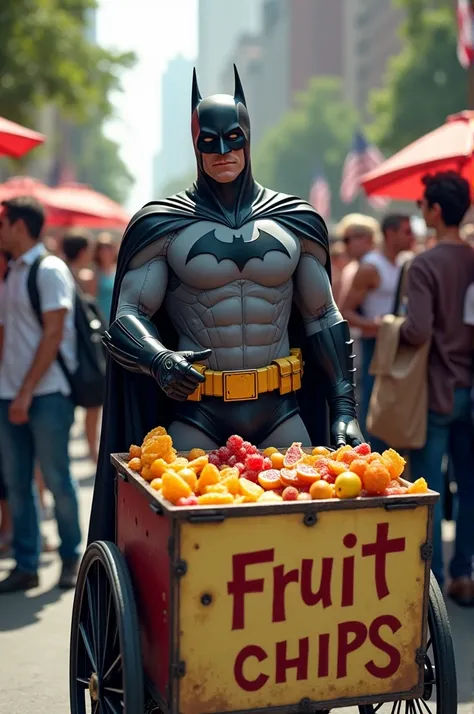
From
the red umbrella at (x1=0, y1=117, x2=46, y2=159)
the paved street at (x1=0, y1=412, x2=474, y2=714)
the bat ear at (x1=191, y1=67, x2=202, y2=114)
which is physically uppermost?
the red umbrella at (x1=0, y1=117, x2=46, y2=159)

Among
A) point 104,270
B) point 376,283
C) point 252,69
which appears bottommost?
point 376,283

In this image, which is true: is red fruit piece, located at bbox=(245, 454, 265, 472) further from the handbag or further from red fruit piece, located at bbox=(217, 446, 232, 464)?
the handbag

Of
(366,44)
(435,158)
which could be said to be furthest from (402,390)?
(366,44)

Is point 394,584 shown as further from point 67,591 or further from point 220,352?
point 67,591

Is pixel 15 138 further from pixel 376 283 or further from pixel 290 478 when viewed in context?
pixel 290 478

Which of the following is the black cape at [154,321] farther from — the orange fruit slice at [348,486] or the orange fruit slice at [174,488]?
the orange fruit slice at [348,486]

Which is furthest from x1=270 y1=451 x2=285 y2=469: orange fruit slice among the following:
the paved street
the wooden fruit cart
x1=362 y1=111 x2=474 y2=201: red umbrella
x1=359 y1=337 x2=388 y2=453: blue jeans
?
x1=359 y1=337 x2=388 y2=453: blue jeans

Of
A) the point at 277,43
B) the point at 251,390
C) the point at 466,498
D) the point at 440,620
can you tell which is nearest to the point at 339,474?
the point at 440,620

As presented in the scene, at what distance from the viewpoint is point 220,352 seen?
4.29m

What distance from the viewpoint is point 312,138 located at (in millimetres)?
89500

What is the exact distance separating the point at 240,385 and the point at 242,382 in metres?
0.01

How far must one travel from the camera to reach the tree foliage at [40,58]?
17188 millimetres

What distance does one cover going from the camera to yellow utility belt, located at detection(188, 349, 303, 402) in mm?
4230

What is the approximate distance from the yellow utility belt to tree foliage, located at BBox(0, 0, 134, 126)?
1371 centimetres
